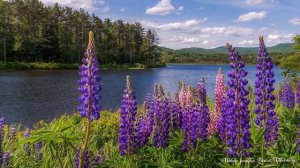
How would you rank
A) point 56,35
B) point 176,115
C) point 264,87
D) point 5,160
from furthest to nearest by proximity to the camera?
1. point 56,35
2. point 176,115
3. point 5,160
4. point 264,87

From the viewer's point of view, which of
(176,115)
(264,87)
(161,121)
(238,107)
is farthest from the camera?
(176,115)

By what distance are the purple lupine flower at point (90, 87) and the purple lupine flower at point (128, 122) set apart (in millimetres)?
1735

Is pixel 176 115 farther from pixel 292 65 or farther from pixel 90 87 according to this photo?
pixel 292 65

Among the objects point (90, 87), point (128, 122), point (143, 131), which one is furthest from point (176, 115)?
point (90, 87)

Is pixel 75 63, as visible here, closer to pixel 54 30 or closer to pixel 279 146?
pixel 54 30

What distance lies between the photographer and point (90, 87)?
4.25 meters

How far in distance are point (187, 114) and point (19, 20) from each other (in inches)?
3129

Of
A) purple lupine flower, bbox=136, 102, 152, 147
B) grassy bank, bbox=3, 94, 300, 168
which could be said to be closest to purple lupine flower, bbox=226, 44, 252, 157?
grassy bank, bbox=3, 94, 300, 168

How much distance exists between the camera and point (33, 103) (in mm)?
28969

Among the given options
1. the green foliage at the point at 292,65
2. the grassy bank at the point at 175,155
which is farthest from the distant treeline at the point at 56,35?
the grassy bank at the point at 175,155

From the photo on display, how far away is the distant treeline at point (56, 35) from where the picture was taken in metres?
76.0

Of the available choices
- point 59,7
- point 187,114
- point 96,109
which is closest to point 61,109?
point 187,114

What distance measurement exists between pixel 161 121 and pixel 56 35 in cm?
8259

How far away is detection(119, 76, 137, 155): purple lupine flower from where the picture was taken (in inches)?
239
